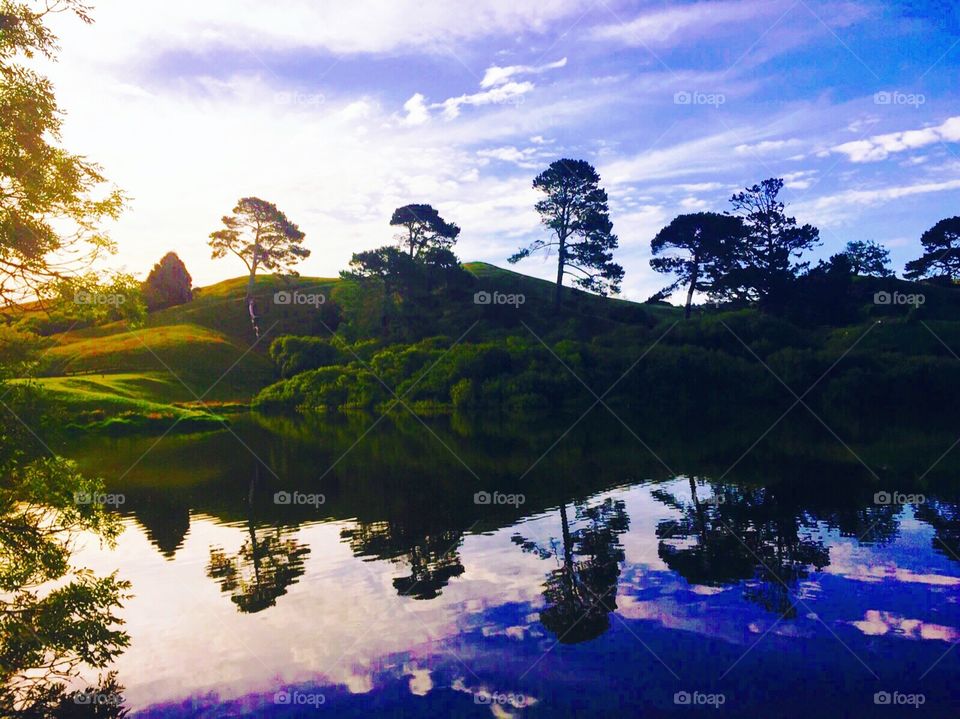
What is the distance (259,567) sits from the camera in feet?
57.0

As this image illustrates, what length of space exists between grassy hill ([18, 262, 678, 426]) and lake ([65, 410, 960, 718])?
3726cm

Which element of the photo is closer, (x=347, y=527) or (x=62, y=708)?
(x=62, y=708)

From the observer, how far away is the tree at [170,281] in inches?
4675

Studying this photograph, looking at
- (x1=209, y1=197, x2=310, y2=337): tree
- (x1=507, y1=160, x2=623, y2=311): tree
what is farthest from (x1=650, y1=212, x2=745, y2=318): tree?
(x1=209, y1=197, x2=310, y2=337): tree

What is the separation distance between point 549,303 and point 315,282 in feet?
210

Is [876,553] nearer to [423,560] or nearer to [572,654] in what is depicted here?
[572,654]

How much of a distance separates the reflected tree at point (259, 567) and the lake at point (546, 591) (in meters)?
0.09

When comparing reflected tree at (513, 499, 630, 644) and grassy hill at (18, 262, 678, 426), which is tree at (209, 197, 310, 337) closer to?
→ grassy hill at (18, 262, 678, 426)

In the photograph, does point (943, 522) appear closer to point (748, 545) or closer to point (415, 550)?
point (748, 545)

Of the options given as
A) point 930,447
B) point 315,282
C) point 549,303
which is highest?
point 315,282

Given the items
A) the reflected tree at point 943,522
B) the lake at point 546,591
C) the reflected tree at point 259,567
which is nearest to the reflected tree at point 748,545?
the lake at point 546,591

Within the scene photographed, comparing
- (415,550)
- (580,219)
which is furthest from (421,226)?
(415,550)

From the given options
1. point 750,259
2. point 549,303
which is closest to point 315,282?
point 549,303

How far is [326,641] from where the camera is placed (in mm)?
12578
